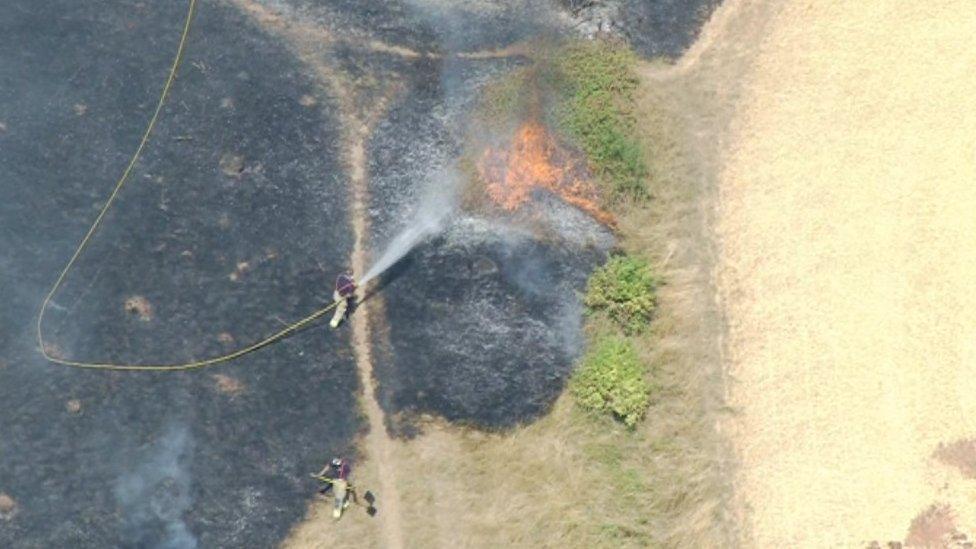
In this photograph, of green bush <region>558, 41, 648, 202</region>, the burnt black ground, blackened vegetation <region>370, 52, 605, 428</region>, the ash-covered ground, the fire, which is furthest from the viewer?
the burnt black ground

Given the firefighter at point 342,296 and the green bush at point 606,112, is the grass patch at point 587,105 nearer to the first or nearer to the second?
the green bush at point 606,112

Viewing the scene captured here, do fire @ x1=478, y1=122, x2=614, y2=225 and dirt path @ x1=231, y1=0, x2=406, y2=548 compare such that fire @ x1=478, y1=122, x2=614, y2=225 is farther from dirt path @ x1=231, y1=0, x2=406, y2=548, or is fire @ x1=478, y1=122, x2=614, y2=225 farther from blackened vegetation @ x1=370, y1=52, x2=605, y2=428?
dirt path @ x1=231, y1=0, x2=406, y2=548

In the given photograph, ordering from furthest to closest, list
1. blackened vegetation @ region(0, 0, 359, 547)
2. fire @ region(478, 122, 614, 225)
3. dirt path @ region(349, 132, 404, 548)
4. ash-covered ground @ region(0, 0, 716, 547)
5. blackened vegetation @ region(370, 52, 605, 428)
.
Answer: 1. fire @ region(478, 122, 614, 225)
2. blackened vegetation @ region(370, 52, 605, 428)
3. dirt path @ region(349, 132, 404, 548)
4. ash-covered ground @ region(0, 0, 716, 547)
5. blackened vegetation @ region(0, 0, 359, 547)

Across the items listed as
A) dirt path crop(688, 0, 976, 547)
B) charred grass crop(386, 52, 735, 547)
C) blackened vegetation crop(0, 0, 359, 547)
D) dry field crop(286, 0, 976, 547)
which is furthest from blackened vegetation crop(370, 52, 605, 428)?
dirt path crop(688, 0, 976, 547)

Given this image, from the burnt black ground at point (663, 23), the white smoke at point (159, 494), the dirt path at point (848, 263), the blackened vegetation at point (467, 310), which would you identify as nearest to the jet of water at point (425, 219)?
the blackened vegetation at point (467, 310)

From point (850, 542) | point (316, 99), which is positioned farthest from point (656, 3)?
point (850, 542)
